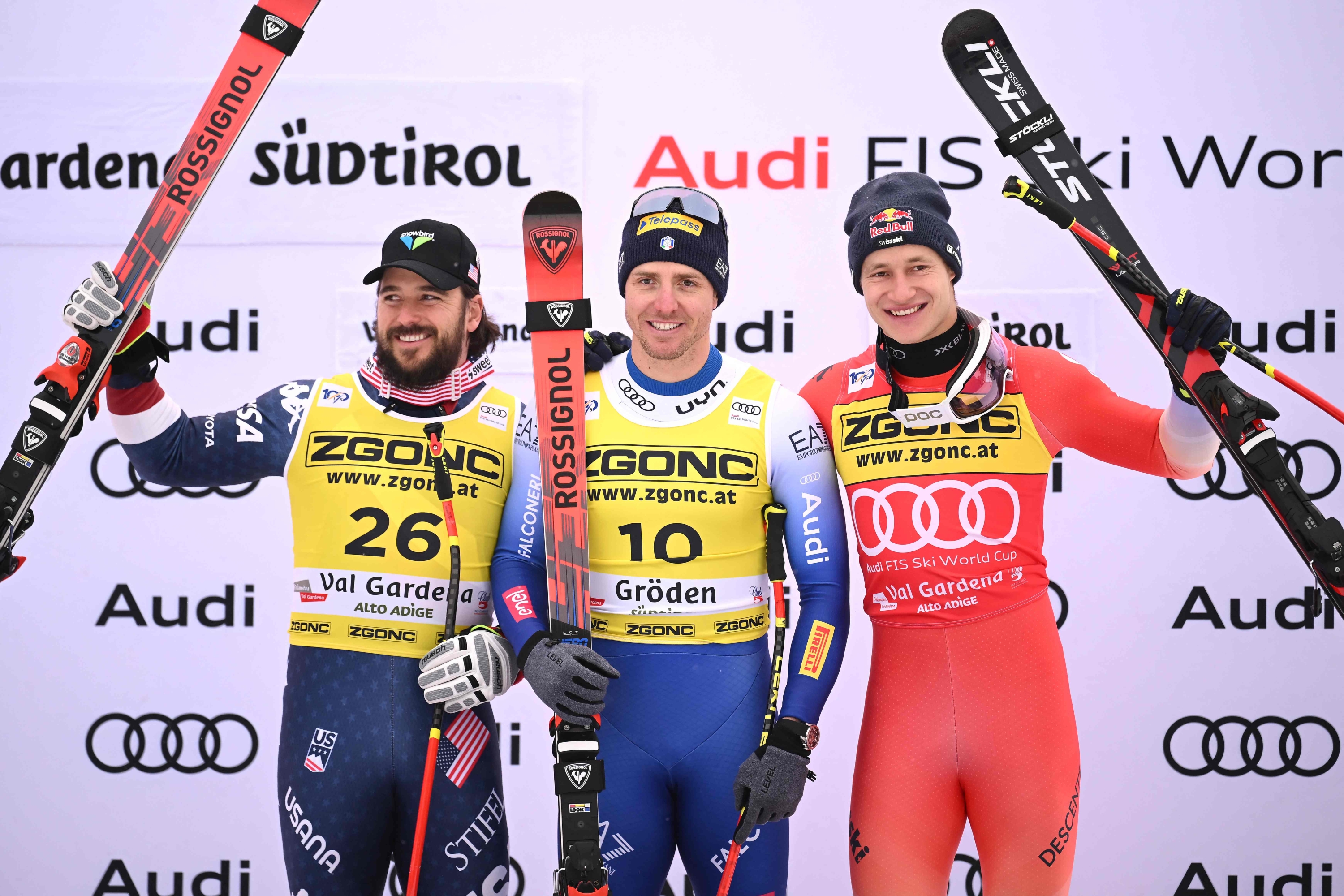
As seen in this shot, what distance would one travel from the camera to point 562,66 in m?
3.62

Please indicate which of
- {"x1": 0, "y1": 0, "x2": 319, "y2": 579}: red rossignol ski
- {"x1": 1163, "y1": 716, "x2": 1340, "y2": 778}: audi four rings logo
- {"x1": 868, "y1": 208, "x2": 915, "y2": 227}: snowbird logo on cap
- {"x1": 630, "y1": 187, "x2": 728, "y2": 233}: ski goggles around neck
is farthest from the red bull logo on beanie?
{"x1": 1163, "y1": 716, "x2": 1340, "y2": 778}: audi four rings logo

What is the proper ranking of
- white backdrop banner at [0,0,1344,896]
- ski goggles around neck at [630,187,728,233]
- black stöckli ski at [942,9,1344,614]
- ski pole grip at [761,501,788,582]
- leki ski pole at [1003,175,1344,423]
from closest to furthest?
black stöckli ski at [942,9,1344,614] → leki ski pole at [1003,175,1344,423] → ski pole grip at [761,501,788,582] → ski goggles around neck at [630,187,728,233] → white backdrop banner at [0,0,1344,896]

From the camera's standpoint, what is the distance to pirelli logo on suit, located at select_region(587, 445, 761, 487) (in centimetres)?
227

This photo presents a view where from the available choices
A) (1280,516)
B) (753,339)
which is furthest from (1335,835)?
(753,339)

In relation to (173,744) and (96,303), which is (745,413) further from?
(173,744)

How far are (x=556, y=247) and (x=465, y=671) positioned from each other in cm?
98

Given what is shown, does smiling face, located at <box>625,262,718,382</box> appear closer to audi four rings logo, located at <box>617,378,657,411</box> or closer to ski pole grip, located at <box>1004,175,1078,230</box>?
audi four rings logo, located at <box>617,378,657,411</box>

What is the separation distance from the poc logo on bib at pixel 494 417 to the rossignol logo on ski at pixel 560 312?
0.27 m

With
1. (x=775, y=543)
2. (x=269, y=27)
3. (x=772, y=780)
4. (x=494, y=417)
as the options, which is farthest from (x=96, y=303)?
(x=772, y=780)

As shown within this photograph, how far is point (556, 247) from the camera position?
2.37 meters

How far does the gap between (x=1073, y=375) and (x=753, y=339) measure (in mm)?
1476

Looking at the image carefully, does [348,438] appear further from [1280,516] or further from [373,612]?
[1280,516]

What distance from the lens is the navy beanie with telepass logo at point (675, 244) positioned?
2.30 m

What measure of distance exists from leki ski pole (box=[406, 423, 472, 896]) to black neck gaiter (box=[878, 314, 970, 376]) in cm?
107
